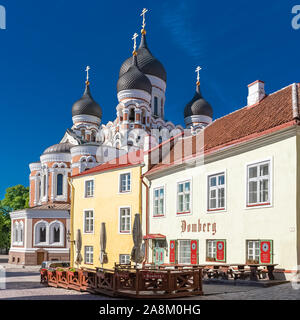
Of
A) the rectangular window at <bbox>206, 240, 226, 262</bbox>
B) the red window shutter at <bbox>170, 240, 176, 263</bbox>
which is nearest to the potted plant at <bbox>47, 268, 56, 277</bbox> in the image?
the red window shutter at <bbox>170, 240, 176, 263</bbox>

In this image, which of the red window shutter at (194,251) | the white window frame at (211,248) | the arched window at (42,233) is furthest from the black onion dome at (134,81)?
the white window frame at (211,248)

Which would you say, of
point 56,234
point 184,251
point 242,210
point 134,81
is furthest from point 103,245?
point 134,81

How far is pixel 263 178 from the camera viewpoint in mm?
16641

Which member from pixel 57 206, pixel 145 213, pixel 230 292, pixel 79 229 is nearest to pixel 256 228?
pixel 230 292

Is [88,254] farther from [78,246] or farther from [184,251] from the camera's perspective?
[184,251]

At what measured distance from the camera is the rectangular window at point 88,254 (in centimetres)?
2925

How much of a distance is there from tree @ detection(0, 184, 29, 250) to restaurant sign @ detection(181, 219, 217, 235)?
163 ft

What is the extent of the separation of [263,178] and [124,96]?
3667 centimetres

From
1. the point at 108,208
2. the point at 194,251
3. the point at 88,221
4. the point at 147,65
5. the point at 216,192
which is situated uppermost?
the point at 147,65

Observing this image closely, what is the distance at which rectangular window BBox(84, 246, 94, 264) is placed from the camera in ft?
96.0

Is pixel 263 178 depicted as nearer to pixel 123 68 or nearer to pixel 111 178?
pixel 111 178

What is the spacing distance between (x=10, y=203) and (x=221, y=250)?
188 feet

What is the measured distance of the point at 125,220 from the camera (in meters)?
26.8

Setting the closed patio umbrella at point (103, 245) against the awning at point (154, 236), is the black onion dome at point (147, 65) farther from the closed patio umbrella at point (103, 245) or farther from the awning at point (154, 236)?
the awning at point (154, 236)
